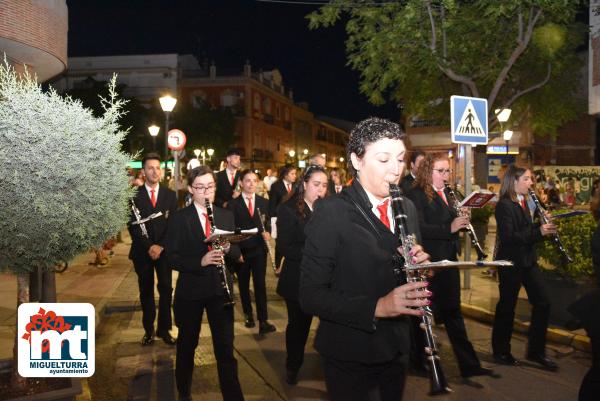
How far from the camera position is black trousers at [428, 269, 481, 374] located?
5418 mm

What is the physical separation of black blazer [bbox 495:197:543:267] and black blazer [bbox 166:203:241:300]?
2.82 metres

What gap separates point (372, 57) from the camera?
1487 centimetres

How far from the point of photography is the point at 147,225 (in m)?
7.06

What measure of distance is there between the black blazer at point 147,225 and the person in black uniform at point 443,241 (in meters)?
3.15

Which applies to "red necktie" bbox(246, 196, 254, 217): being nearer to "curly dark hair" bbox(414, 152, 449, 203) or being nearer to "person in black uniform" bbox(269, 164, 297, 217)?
"person in black uniform" bbox(269, 164, 297, 217)

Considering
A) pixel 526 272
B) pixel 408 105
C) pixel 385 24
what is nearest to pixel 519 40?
pixel 385 24

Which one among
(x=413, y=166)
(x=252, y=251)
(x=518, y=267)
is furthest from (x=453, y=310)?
(x=252, y=251)

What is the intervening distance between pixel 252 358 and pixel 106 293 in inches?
169

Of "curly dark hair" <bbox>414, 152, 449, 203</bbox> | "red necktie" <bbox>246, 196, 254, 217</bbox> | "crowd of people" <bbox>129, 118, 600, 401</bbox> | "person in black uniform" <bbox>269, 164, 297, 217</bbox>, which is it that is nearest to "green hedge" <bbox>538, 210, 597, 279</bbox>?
"crowd of people" <bbox>129, 118, 600, 401</bbox>

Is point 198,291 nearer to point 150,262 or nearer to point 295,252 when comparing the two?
point 295,252

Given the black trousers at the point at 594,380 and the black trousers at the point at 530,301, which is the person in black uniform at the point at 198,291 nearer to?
the black trousers at the point at 594,380

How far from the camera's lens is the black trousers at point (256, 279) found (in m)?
7.44

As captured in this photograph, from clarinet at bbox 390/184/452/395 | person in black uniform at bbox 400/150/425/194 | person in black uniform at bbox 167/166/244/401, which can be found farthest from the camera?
person in black uniform at bbox 400/150/425/194

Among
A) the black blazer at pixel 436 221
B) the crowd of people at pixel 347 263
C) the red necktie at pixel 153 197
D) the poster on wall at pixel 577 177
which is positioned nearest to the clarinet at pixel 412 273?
the crowd of people at pixel 347 263
